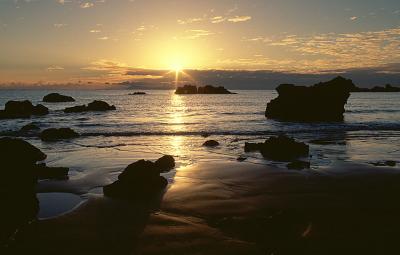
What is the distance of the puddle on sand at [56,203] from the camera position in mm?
11608

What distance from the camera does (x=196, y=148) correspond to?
27.4m

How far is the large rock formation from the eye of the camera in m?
55.7

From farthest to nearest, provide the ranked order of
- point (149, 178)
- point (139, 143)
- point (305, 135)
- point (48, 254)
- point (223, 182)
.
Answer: point (305, 135)
point (139, 143)
point (223, 182)
point (149, 178)
point (48, 254)

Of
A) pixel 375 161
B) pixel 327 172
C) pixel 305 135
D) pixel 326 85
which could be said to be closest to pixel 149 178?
pixel 327 172

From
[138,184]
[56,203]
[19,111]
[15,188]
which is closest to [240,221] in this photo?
[138,184]

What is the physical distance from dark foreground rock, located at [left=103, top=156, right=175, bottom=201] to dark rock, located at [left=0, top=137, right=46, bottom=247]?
268 cm

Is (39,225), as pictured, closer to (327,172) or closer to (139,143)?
(327,172)

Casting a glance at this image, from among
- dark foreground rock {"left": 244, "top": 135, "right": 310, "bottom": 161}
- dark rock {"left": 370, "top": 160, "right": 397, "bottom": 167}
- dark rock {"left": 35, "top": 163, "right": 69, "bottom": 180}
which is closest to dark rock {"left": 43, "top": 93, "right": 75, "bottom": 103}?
dark foreground rock {"left": 244, "top": 135, "right": 310, "bottom": 161}

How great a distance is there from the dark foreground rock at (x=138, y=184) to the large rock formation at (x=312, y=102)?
43.6 metres

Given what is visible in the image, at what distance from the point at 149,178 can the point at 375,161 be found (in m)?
12.7

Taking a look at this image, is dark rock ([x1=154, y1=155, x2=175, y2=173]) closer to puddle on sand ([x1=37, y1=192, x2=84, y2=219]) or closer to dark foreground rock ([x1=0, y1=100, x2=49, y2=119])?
puddle on sand ([x1=37, y1=192, x2=84, y2=219])

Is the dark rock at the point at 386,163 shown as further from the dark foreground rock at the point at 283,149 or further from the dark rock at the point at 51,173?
the dark rock at the point at 51,173

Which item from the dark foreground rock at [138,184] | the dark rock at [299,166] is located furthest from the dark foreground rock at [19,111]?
the dark rock at [299,166]

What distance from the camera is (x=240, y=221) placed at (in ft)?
34.2
